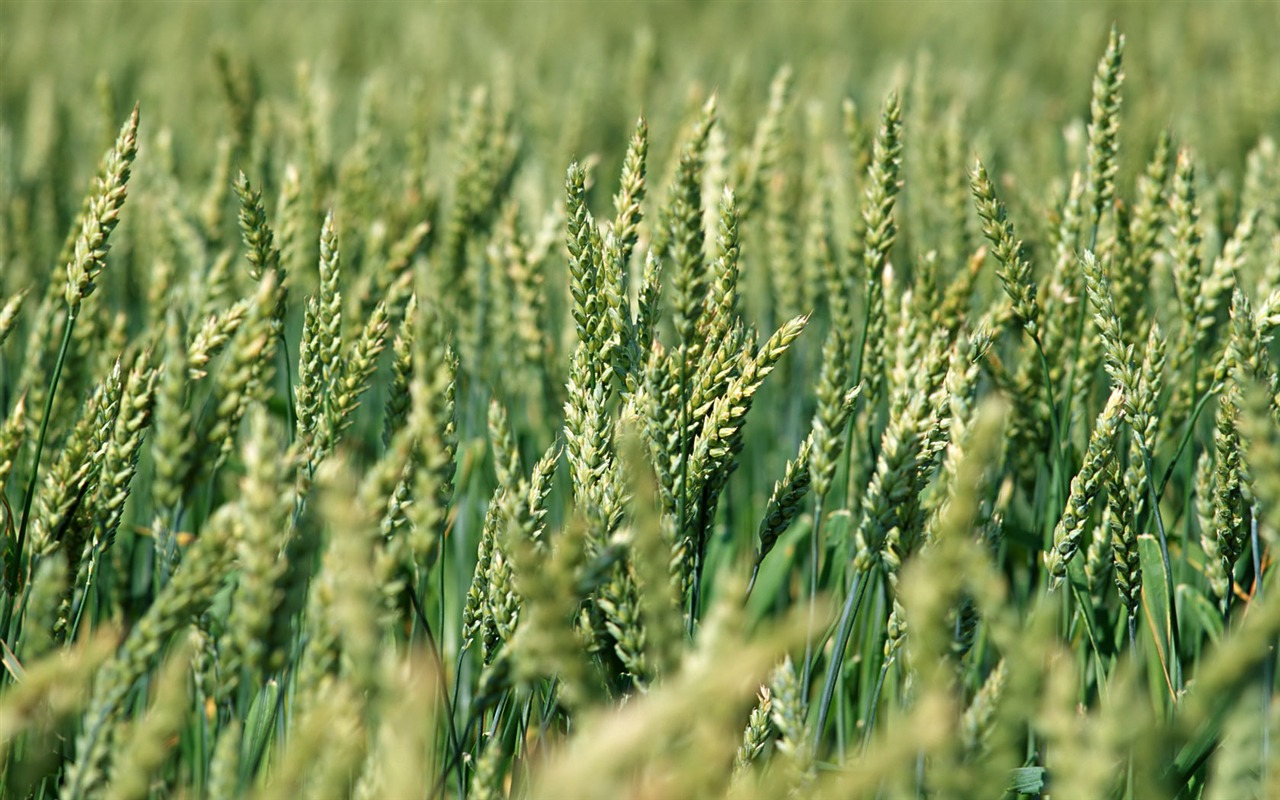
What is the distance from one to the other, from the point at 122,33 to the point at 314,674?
558 cm

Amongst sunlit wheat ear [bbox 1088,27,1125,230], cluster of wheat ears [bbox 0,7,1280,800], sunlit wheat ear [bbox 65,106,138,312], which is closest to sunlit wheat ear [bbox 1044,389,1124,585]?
cluster of wheat ears [bbox 0,7,1280,800]

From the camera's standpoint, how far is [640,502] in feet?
2.69

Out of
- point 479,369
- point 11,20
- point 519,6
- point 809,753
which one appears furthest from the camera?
point 519,6

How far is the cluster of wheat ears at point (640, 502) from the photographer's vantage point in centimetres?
85

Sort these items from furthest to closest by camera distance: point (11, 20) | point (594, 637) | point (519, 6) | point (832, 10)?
1. point (519, 6)
2. point (832, 10)
3. point (11, 20)
4. point (594, 637)

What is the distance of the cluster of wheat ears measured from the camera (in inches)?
33.4

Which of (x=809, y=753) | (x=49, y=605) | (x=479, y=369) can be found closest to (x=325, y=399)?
(x=49, y=605)

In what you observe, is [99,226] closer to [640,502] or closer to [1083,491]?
[640,502]

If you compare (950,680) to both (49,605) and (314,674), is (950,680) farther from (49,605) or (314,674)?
(49,605)

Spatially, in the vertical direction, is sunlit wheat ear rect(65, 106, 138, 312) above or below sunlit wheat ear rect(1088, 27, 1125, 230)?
below

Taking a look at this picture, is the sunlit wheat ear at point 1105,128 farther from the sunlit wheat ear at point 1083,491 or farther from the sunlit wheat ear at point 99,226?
the sunlit wheat ear at point 99,226

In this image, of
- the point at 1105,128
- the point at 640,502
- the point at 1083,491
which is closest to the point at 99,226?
the point at 640,502

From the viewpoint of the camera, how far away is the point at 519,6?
285 inches

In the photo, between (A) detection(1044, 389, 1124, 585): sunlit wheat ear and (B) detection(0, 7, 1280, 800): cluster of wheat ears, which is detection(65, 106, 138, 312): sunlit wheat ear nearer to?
(B) detection(0, 7, 1280, 800): cluster of wheat ears
